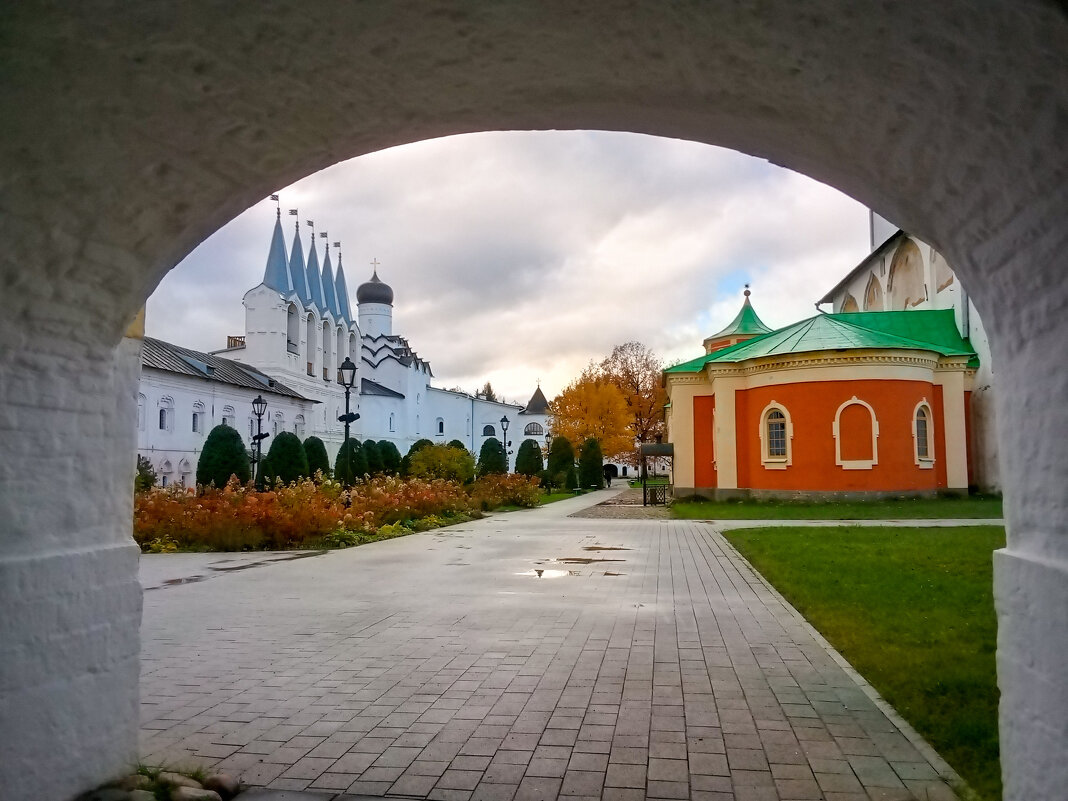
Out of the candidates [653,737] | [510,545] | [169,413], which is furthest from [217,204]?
[169,413]

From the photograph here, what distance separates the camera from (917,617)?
24.0 ft

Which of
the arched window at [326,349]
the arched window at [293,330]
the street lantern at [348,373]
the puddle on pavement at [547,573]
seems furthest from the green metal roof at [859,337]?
the arched window at [326,349]

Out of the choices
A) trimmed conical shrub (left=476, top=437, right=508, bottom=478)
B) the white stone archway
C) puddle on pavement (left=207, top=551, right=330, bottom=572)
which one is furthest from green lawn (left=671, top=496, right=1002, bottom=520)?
the white stone archway

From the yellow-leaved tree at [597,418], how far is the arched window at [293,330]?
17946mm

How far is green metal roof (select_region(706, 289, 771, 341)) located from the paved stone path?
3331 centimetres

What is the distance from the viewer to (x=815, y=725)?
454 centimetres

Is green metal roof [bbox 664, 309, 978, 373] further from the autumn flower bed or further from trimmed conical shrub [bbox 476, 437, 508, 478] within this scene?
trimmed conical shrub [bbox 476, 437, 508, 478]

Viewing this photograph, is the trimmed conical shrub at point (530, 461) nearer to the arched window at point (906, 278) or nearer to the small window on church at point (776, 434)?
the arched window at point (906, 278)

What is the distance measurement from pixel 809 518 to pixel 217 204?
18418mm

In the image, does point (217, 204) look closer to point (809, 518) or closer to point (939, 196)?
point (939, 196)

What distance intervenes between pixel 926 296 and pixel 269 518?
2848cm

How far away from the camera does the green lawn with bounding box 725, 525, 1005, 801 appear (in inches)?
175

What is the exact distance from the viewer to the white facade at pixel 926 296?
1075 inches

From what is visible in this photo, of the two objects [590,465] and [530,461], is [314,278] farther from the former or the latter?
[590,465]
